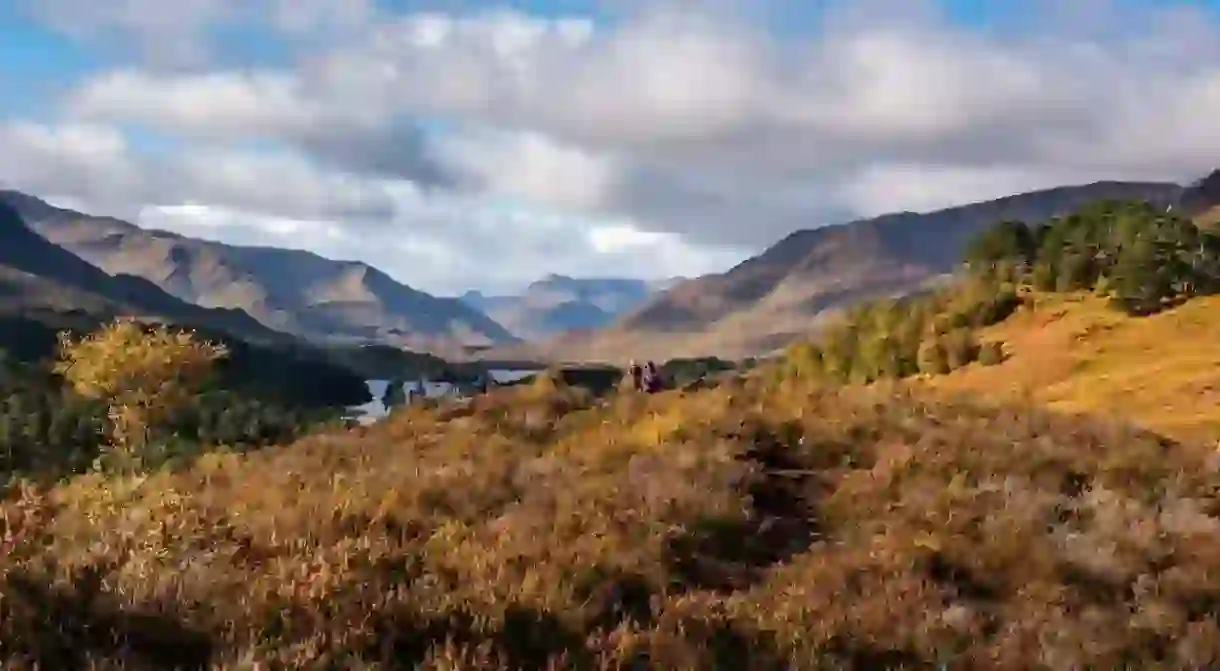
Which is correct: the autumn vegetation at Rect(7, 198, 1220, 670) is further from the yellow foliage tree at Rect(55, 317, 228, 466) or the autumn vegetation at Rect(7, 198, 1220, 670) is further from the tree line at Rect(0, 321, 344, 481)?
the yellow foliage tree at Rect(55, 317, 228, 466)

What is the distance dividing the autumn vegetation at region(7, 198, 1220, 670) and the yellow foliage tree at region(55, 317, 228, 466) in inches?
706

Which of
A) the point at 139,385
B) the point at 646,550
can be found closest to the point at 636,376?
the point at 139,385

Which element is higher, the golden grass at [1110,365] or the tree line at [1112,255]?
the tree line at [1112,255]

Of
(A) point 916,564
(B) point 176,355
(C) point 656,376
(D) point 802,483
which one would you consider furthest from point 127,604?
(B) point 176,355

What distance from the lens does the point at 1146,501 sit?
13.3 meters

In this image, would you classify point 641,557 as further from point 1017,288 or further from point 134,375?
point 1017,288

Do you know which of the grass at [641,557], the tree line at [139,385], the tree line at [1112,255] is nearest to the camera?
the grass at [641,557]

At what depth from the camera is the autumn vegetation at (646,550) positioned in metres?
7.03

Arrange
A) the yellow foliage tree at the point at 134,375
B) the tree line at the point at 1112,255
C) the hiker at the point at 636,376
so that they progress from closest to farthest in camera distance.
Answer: the hiker at the point at 636,376
the yellow foliage tree at the point at 134,375
the tree line at the point at 1112,255

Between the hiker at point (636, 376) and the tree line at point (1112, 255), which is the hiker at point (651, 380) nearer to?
the hiker at point (636, 376)

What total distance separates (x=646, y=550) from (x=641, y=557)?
0.84 feet

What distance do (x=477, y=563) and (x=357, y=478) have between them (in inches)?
162

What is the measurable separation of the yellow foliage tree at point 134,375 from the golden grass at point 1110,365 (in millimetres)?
22426


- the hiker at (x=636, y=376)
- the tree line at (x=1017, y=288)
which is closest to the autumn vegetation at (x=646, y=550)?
the hiker at (x=636, y=376)
